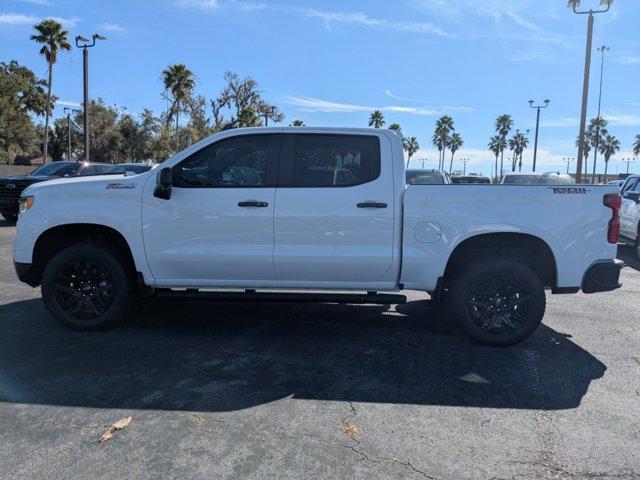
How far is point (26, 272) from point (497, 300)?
15.2ft

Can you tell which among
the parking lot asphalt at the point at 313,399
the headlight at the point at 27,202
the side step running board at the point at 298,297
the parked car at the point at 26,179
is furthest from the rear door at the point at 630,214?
the parked car at the point at 26,179

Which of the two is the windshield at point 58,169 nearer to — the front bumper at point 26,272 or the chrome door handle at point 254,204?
the front bumper at point 26,272

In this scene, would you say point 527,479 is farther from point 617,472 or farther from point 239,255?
point 239,255

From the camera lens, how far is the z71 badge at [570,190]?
197 inches

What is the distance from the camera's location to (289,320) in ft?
20.0

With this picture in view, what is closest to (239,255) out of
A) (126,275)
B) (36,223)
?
A: (126,275)

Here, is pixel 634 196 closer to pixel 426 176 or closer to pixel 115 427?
pixel 426 176

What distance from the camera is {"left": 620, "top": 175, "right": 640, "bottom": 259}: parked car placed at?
11242 mm

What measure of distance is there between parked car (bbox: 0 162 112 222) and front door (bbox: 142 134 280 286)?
1094 cm

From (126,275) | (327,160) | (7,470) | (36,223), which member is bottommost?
(7,470)

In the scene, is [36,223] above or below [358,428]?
above

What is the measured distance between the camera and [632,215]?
1159 cm

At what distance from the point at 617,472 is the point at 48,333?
504cm

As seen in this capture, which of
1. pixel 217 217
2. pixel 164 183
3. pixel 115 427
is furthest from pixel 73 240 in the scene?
pixel 115 427
